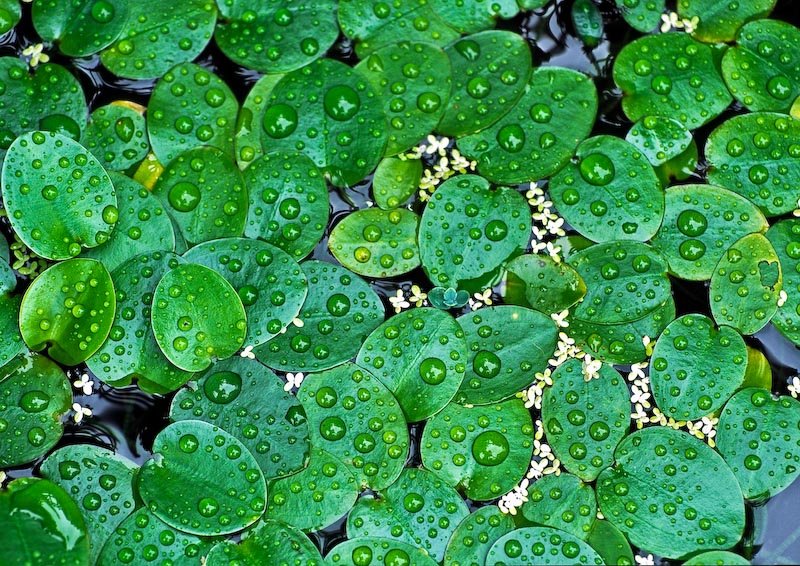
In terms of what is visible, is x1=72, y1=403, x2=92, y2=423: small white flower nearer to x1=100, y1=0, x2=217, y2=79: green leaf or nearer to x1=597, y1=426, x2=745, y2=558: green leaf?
x1=100, y1=0, x2=217, y2=79: green leaf

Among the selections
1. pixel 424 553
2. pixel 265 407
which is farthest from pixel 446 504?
pixel 265 407

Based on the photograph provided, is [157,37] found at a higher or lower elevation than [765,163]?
higher

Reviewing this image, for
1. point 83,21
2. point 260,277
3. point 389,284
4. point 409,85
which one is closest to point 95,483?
point 260,277

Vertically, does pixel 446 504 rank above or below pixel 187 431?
below

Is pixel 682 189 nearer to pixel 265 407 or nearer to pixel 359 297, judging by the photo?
pixel 359 297

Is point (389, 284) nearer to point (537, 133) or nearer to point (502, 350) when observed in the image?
point (502, 350)

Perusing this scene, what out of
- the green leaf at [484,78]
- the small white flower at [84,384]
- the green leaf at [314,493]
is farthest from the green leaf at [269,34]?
the green leaf at [314,493]
